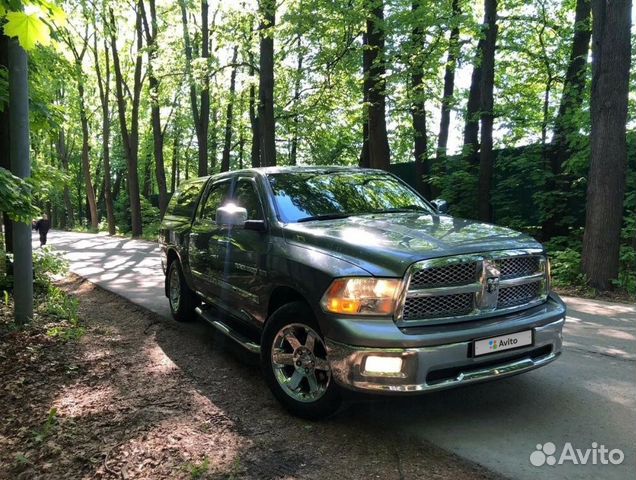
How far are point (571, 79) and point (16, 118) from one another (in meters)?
13.2

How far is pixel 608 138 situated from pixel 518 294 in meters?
6.28

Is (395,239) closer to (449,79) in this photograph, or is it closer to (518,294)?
(518,294)

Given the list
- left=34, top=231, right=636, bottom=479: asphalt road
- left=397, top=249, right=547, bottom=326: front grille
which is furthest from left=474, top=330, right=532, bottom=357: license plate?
left=34, top=231, right=636, bottom=479: asphalt road

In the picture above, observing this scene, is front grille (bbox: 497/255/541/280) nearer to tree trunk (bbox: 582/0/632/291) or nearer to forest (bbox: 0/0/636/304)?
forest (bbox: 0/0/636/304)

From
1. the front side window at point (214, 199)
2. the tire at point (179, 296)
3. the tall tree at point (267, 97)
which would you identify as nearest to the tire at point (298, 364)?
the front side window at point (214, 199)

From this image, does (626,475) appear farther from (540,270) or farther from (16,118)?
(16,118)

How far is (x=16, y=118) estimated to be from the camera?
5.91 m

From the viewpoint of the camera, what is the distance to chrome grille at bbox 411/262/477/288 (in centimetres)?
325

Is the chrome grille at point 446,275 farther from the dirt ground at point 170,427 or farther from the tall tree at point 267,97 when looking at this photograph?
the tall tree at point 267,97

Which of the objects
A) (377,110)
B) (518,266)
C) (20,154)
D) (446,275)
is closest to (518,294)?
(518,266)

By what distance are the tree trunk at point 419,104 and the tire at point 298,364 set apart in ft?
37.8

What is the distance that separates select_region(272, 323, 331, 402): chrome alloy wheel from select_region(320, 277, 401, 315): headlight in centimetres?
34

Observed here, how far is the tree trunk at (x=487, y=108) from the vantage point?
13.1m

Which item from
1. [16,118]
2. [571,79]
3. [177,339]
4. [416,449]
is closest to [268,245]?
[416,449]
